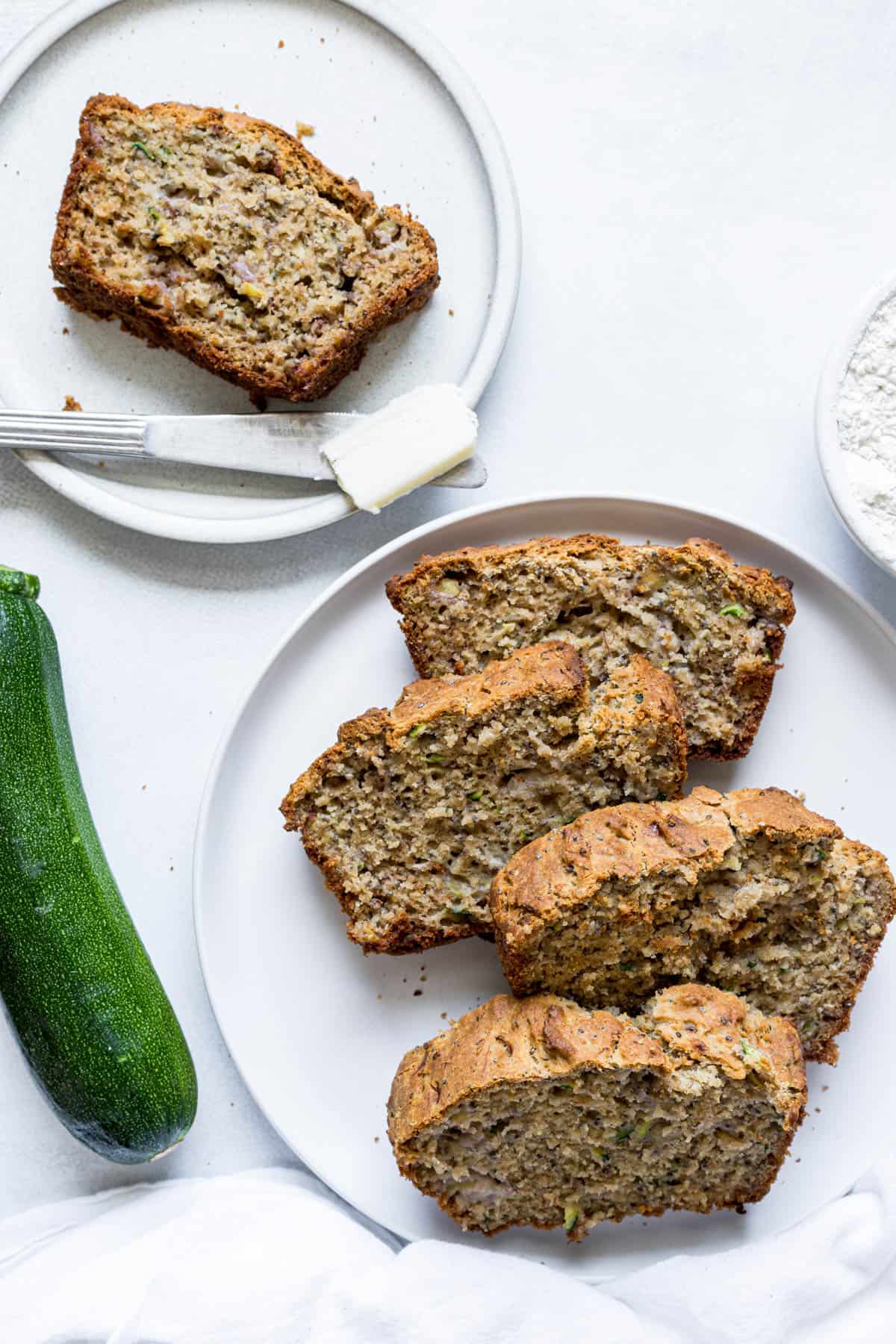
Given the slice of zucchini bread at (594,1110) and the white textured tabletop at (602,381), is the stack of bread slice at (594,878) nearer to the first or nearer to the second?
the slice of zucchini bread at (594,1110)

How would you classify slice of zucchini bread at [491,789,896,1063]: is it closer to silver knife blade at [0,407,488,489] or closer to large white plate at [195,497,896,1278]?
large white plate at [195,497,896,1278]

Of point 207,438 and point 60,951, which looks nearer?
point 60,951

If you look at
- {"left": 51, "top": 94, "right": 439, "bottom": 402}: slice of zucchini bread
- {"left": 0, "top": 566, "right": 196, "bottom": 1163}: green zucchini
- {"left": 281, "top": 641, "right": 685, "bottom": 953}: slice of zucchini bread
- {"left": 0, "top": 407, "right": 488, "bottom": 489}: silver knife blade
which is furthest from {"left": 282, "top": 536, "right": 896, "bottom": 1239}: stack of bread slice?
{"left": 51, "top": 94, "right": 439, "bottom": 402}: slice of zucchini bread

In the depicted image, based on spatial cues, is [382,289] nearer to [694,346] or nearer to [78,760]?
[694,346]

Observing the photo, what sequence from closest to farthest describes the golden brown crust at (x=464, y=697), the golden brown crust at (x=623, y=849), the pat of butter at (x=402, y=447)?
the golden brown crust at (x=623, y=849) → the golden brown crust at (x=464, y=697) → the pat of butter at (x=402, y=447)

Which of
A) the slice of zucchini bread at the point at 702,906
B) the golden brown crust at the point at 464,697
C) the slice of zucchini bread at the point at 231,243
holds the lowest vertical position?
the slice of zucchini bread at the point at 702,906

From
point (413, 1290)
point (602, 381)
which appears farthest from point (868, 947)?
point (602, 381)

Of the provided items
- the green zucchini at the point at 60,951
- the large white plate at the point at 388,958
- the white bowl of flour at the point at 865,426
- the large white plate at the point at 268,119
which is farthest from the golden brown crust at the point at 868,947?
the green zucchini at the point at 60,951

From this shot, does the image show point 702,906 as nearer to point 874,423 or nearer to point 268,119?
point 874,423
